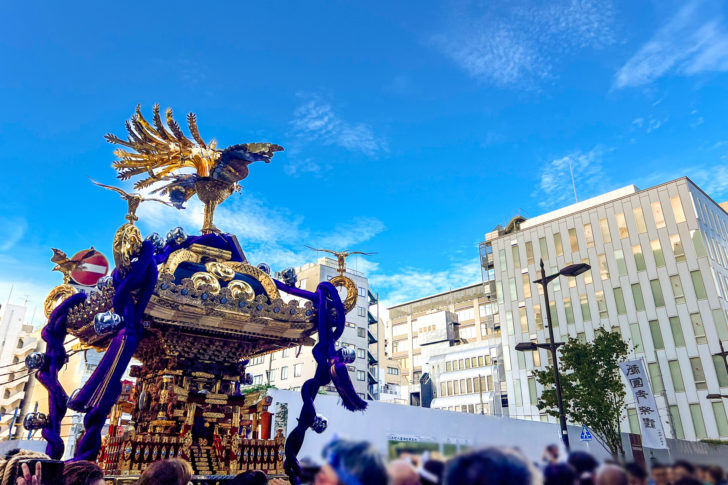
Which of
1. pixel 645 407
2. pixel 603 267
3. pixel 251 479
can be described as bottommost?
pixel 251 479

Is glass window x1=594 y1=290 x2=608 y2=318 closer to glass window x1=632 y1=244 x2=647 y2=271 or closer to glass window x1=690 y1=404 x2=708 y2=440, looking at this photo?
glass window x1=632 y1=244 x2=647 y2=271

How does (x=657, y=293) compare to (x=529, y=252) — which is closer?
(x=657, y=293)

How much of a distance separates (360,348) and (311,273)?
11.0 meters

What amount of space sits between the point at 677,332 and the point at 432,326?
40536 millimetres

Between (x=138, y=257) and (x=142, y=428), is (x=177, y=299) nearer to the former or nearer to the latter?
(x=138, y=257)

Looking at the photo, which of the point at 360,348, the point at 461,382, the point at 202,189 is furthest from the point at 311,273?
A: the point at 202,189

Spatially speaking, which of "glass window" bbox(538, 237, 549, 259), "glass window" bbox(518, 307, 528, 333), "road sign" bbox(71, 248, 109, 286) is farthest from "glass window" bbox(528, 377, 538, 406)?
"road sign" bbox(71, 248, 109, 286)

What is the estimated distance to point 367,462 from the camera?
2004 mm

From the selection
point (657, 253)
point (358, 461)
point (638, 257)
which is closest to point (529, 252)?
point (638, 257)

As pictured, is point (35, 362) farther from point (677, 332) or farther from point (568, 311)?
point (677, 332)

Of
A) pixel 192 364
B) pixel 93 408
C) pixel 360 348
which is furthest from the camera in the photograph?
pixel 360 348

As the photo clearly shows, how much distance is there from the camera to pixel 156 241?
903 cm

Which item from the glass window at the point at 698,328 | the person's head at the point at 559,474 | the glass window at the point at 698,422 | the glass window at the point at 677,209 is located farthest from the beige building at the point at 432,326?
the person's head at the point at 559,474

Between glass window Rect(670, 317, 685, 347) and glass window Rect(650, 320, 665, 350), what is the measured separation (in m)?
0.85
